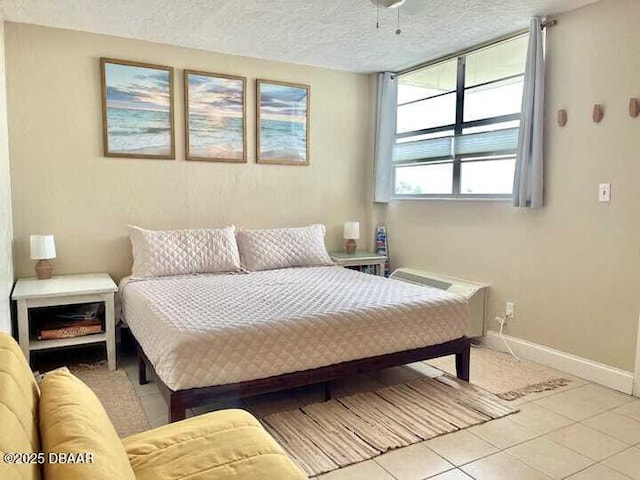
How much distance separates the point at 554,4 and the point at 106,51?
3.21 meters

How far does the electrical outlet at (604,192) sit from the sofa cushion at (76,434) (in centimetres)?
298

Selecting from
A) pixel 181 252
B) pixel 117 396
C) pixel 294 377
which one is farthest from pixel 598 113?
pixel 117 396

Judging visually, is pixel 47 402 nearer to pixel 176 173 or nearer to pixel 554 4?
pixel 176 173

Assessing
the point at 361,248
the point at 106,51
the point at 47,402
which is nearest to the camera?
the point at 47,402

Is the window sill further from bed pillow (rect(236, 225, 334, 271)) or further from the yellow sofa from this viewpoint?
the yellow sofa

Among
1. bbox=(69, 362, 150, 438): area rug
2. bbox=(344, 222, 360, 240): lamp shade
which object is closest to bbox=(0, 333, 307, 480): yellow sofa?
bbox=(69, 362, 150, 438): area rug

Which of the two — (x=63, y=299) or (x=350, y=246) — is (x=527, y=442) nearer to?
(x=350, y=246)

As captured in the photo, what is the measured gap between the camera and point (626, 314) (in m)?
2.78

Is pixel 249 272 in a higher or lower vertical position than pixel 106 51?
lower

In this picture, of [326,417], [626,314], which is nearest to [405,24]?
[626,314]

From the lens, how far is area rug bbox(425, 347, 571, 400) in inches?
111

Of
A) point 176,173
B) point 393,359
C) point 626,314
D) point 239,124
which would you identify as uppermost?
point 239,124

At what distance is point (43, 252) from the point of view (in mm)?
3156

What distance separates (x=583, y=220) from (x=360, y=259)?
1.90m
